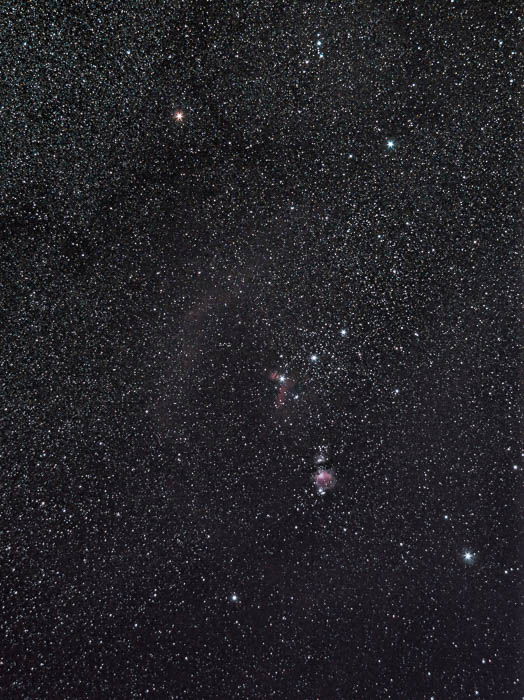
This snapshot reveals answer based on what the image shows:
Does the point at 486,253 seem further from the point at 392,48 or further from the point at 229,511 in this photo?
the point at 229,511

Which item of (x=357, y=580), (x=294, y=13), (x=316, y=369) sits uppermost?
(x=294, y=13)

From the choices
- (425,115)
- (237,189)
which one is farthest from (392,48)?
(237,189)

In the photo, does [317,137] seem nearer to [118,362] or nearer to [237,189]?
[237,189]

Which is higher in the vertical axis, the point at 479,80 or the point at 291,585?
the point at 479,80

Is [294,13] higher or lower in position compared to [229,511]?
higher

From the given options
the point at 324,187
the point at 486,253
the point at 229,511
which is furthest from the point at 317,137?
the point at 229,511
